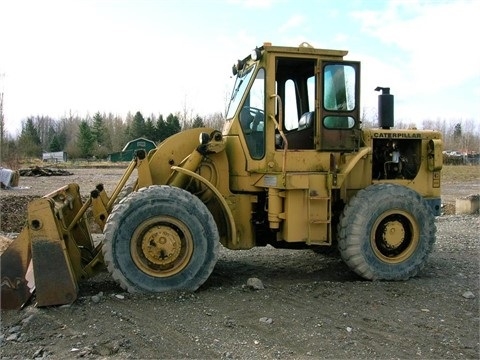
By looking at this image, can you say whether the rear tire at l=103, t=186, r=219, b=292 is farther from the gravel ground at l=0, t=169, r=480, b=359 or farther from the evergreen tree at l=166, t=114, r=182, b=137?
the evergreen tree at l=166, t=114, r=182, b=137

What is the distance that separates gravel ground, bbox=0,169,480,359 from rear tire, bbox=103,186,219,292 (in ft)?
0.70

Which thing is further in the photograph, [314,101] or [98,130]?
[98,130]

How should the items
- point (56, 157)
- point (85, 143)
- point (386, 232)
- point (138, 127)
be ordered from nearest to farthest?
point (386, 232) → point (56, 157) → point (85, 143) → point (138, 127)

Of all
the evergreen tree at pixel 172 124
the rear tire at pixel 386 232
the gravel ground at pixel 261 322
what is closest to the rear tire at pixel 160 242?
the gravel ground at pixel 261 322

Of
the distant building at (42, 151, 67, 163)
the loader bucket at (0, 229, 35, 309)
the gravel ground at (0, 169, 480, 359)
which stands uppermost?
the distant building at (42, 151, 67, 163)

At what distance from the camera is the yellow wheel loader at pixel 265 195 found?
5.64m

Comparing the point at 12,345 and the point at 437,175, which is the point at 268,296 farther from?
the point at 437,175

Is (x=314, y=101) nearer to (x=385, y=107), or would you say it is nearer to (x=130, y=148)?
(x=385, y=107)

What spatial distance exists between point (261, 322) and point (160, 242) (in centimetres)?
152

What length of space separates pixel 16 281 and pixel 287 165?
3290mm

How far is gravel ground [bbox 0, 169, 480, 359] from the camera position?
4.23 meters

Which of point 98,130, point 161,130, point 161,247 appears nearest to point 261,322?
point 161,247

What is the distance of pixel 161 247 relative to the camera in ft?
18.5

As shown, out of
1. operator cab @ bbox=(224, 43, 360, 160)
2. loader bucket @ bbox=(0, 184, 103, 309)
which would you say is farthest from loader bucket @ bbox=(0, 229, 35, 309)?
operator cab @ bbox=(224, 43, 360, 160)
